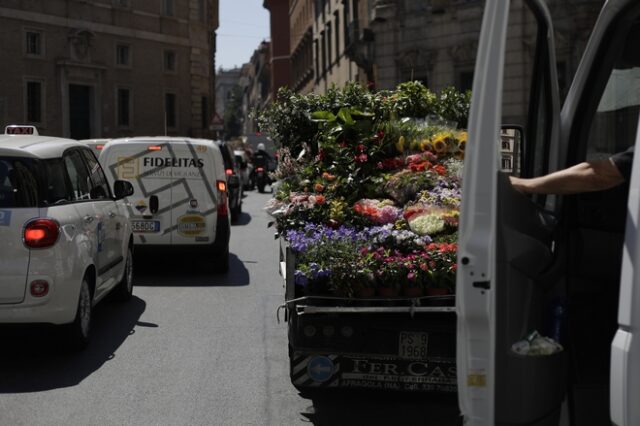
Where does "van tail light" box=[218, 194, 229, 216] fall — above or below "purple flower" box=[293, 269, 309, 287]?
above

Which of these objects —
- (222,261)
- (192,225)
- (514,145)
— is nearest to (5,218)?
(514,145)

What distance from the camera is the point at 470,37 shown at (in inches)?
1180

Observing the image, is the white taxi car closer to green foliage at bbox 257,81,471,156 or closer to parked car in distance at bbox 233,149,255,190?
green foliage at bbox 257,81,471,156

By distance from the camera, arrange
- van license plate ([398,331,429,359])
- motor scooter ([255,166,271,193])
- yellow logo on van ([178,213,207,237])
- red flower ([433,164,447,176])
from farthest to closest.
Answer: motor scooter ([255,166,271,193]), yellow logo on van ([178,213,207,237]), red flower ([433,164,447,176]), van license plate ([398,331,429,359])

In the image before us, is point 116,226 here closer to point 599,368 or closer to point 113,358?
point 113,358

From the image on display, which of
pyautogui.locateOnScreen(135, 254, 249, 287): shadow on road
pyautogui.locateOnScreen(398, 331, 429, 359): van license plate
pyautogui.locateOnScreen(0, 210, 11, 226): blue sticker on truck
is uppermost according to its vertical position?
pyautogui.locateOnScreen(0, 210, 11, 226): blue sticker on truck

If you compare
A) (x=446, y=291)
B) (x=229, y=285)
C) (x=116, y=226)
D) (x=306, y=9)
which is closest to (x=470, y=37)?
(x=229, y=285)

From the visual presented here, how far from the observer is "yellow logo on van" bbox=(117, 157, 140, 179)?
11625 millimetres

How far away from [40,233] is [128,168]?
5.16 metres

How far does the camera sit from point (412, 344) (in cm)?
511

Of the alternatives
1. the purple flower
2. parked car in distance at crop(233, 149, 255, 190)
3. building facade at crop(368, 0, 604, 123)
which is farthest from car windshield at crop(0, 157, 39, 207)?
parked car in distance at crop(233, 149, 255, 190)

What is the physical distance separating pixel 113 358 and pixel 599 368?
4667 mm

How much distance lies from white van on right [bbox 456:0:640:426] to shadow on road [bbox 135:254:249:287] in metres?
7.84

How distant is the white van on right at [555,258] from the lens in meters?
3.22
